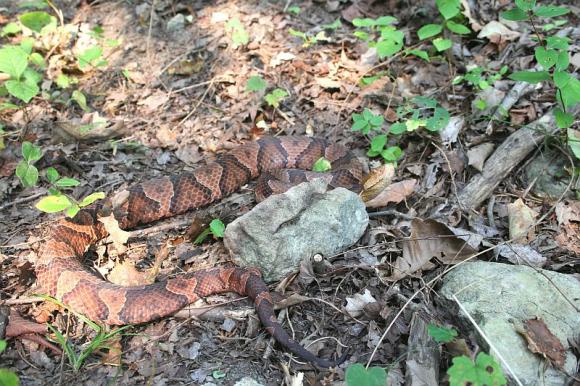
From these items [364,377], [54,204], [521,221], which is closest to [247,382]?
[364,377]

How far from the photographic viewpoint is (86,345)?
3242 millimetres

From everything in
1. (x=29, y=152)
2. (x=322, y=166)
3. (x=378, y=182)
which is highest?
(x=29, y=152)

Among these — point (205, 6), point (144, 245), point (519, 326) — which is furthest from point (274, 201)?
point (205, 6)

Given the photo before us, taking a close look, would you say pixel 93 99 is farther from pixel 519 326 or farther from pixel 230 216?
pixel 519 326

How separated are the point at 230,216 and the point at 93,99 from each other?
237cm

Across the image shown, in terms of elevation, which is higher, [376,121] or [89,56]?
[89,56]

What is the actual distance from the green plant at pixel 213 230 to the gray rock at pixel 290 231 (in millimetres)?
142

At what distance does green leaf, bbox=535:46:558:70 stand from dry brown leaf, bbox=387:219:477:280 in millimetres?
1227

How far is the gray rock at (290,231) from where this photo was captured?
3.53 m

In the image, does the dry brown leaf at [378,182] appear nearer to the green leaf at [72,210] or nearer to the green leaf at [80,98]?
the green leaf at [72,210]

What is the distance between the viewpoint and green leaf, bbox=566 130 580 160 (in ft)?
12.4

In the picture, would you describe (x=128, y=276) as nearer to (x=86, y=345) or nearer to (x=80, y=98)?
(x=86, y=345)

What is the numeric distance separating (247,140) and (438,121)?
74.8 inches

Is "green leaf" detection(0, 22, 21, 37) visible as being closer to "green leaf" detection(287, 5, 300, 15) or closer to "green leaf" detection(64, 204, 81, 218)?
"green leaf" detection(287, 5, 300, 15)
